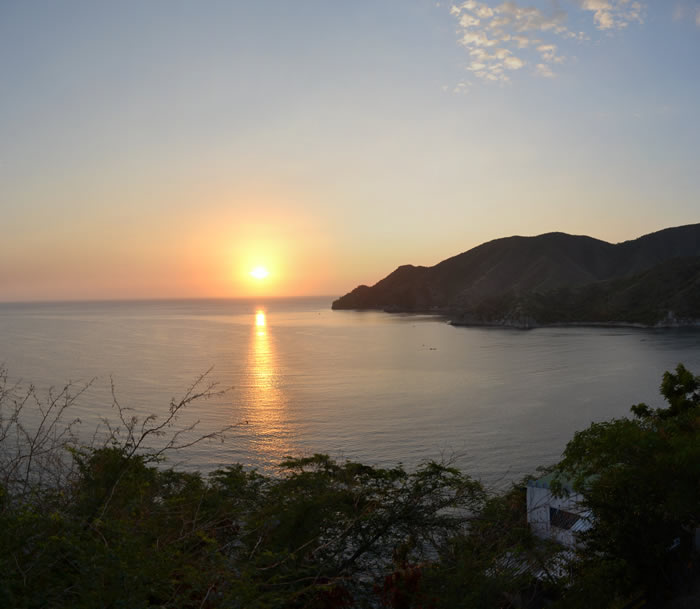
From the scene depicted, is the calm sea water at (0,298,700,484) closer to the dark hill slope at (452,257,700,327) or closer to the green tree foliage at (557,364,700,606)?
the green tree foliage at (557,364,700,606)

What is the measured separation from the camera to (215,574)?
5.99 meters

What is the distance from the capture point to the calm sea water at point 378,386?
130 feet

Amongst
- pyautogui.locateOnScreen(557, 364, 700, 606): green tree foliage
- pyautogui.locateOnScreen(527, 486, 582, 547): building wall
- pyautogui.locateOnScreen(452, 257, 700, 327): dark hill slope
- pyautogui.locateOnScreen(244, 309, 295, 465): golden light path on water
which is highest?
pyautogui.locateOnScreen(452, 257, 700, 327): dark hill slope

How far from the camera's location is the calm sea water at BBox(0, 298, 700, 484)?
130 feet

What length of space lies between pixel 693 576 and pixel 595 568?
2889 mm

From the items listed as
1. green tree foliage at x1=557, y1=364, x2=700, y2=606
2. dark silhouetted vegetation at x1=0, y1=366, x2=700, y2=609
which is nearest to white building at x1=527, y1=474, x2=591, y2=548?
dark silhouetted vegetation at x1=0, y1=366, x2=700, y2=609

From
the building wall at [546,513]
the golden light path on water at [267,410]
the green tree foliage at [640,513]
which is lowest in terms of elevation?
the golden light path on water at [267,410]

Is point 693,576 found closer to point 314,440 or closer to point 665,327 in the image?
point 314,440

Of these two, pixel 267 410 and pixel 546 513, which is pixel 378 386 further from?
pixel 546 513

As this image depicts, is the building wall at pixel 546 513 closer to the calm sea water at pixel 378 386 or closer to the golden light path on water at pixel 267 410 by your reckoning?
the calm sea water at pixel 378 386

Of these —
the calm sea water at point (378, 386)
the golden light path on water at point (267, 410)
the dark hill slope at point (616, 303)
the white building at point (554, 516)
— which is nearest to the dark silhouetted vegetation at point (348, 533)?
the white building at point (554, 516)

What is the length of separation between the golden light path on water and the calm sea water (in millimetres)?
155

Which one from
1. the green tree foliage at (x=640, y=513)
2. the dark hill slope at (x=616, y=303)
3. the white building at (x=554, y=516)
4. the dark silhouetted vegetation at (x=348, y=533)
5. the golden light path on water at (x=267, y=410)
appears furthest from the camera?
the dark hill slope at (x=616, y=303)

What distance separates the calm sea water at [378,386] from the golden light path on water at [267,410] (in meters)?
0.16
